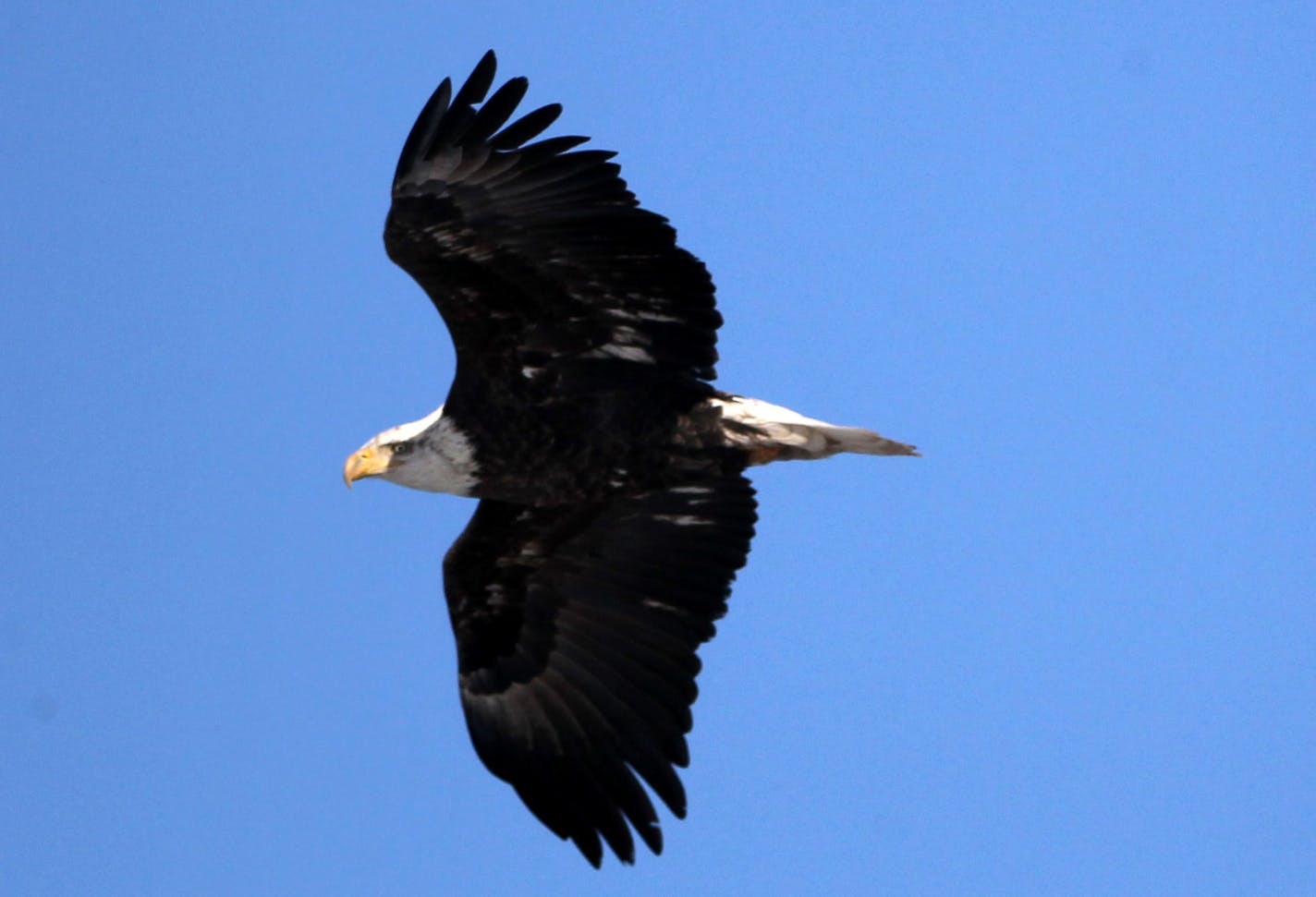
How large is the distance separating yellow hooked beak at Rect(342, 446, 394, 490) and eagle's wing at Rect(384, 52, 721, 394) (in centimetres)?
59

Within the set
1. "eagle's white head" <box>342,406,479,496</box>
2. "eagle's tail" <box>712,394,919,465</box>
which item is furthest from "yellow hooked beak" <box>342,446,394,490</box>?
"eagle's tail" <box>712,394,919,465</box>

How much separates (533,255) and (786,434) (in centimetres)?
156

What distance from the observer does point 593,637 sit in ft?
35.6

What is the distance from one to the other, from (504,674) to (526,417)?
4.99 feet

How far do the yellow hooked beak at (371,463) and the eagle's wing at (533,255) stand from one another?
59 centimetres

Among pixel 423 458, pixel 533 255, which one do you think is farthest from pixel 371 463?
pixel 533 255

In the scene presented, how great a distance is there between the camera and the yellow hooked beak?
1041cm

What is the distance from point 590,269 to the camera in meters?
10.1

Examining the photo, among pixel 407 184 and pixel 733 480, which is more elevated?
pixel 407 184

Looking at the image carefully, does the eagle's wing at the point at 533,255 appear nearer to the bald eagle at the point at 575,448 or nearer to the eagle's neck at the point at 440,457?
the bald eagle at the point at 575,448

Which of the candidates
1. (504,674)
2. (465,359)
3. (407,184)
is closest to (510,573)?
(504,674)

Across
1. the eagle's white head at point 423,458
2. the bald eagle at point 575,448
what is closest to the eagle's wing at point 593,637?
the bald eagle at point 575,448

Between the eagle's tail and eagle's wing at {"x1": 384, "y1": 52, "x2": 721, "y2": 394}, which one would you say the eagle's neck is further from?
the eagle's tail

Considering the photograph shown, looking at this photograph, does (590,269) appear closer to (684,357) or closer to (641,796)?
(684,357)
